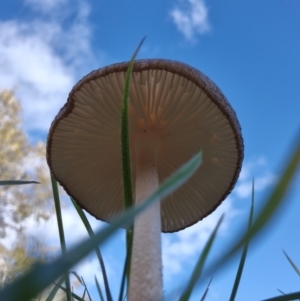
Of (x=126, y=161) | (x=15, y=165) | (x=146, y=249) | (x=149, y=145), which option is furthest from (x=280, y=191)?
(x=15, y=165)

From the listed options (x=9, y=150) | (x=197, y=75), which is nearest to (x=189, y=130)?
(x=197, y=75)

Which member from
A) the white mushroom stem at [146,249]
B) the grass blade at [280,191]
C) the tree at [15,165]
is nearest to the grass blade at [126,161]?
the white mushroom stem at [146,249]

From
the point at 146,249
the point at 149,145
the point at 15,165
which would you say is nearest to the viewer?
the point at 146,249

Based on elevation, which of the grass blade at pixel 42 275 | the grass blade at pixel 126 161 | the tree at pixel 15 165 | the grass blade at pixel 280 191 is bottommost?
the grass blade at pixel 280 191

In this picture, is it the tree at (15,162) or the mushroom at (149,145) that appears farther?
the tree at (15,162)

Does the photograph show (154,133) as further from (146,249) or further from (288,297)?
(288,297)

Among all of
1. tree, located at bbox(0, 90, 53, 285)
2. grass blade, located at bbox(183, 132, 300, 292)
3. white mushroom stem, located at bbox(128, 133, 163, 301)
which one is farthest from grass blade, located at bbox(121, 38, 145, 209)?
tree, located at bbox(0, 90, 53, 285)

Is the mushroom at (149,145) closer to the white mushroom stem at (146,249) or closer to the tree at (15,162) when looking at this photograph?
the white mushroom stem at (146,249)
